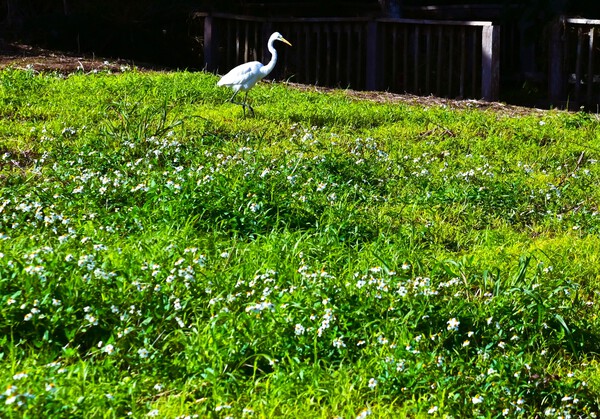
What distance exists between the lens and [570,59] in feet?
48.5

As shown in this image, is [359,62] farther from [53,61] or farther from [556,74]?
[53,61]

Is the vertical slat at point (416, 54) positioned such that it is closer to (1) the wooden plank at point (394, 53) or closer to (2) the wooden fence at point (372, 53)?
(2) the wooden fence at point (372, 53)

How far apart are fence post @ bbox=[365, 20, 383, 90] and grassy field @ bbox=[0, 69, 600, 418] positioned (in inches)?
196

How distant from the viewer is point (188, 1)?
58.2ft

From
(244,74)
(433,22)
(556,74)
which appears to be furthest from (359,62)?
(244,74)

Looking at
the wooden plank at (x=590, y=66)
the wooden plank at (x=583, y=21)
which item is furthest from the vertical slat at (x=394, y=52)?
the wooden plank at (x=590, y=66)

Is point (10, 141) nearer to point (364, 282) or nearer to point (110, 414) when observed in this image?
point (364, 282)

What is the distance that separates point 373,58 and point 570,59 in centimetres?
284

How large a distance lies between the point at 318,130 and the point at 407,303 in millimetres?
5512

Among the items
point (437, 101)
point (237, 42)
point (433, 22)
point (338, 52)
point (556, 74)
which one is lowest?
point (437, 101)

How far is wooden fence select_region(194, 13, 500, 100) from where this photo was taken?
565 inches

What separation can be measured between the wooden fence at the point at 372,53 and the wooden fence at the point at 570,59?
92cm

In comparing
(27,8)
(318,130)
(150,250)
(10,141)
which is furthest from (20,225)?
(27,8)

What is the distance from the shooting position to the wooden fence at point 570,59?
45.7 ft
